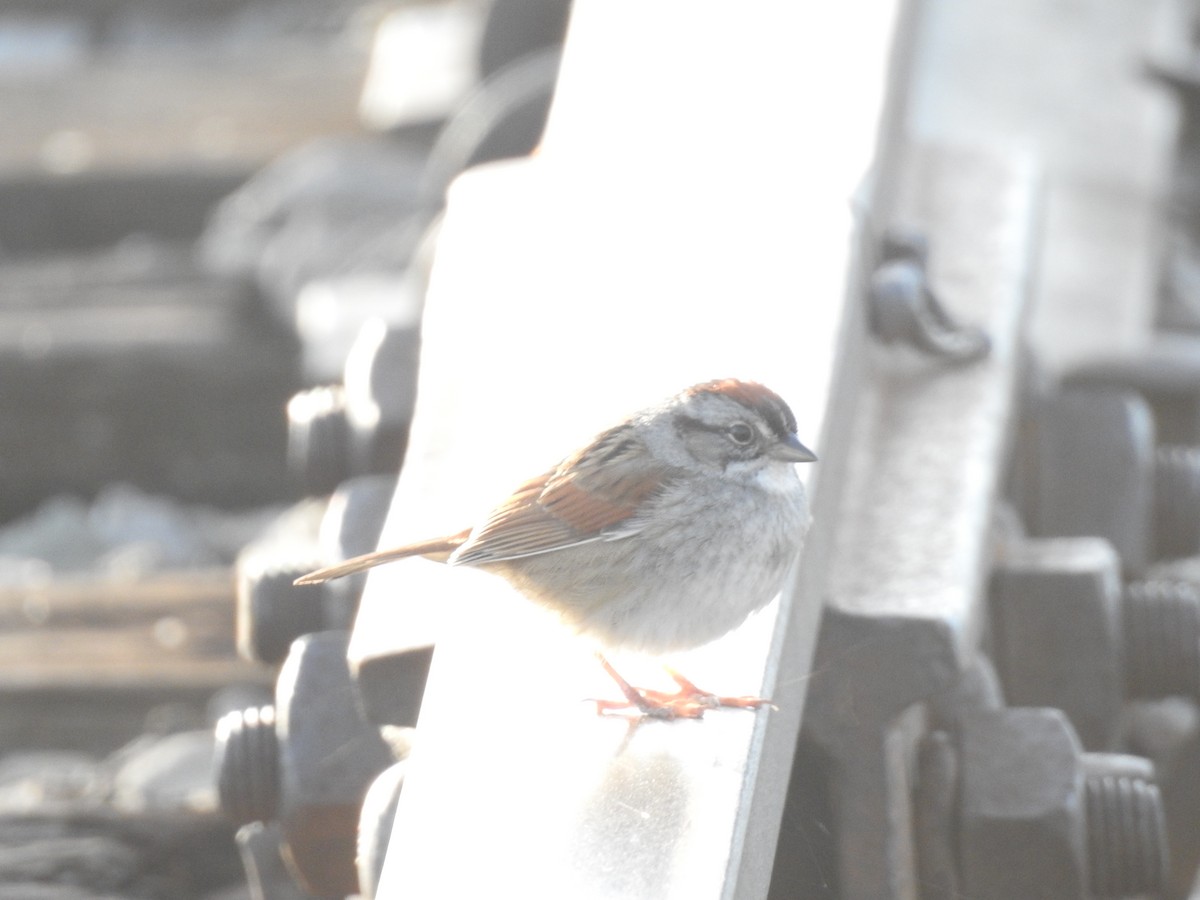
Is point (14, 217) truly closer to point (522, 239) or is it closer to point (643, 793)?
point (522, 239)

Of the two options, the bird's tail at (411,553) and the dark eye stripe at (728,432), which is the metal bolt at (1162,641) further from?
the bird's tail at (411,553)

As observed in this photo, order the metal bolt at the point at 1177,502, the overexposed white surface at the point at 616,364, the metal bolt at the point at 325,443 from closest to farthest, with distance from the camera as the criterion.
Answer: the overexposed white surface at the point at 616,364 → the metal bolt at the point at 325,443 → the metal bolt at the point at 1177,502

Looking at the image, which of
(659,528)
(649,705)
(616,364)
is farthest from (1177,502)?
(649,705)

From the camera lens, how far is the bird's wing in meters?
2.78

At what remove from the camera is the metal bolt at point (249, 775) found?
3.19 m

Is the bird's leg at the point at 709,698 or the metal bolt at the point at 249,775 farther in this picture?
the metal bolt at the point at 249,775

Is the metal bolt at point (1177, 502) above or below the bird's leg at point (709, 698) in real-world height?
above

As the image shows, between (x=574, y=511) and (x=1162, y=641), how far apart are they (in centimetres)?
145

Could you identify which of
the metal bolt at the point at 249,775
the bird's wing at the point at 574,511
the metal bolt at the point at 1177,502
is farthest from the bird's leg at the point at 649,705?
the metal bolt at the point at 1177,502

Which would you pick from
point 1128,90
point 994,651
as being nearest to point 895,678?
point 994,651

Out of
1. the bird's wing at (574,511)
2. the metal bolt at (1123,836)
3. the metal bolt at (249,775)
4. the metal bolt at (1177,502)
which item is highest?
the metal bolt at (1177,502)

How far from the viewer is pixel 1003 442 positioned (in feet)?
11.9

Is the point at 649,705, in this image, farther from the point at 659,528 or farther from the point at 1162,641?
the point at 1162,641

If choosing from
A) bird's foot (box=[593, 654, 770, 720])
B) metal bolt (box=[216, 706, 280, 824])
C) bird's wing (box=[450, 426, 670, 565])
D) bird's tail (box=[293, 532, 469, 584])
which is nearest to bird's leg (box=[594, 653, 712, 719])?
bird's foot (box=[593, 654, 770, 720])
